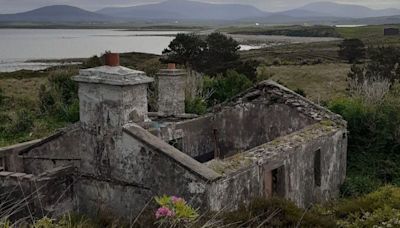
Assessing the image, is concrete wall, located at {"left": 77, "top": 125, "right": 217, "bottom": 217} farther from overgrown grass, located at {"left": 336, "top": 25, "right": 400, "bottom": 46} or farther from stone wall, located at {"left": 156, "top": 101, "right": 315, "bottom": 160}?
overgrown grass, located at {"left": 336, "top": 25, "right": 400, "bottom": 46}

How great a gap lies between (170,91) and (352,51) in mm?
51915

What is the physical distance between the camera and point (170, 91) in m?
15.7

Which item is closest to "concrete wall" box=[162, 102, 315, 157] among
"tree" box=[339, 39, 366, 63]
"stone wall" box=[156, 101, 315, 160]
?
"stone wall" box=[156, 101, 315, 160]

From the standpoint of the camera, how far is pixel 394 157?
1669cm

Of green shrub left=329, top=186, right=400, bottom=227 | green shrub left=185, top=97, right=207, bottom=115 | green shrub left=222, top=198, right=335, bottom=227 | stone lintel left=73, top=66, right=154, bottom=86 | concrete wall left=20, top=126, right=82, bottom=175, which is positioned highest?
stone lintel left=73, top=66, right=154, bottom=86

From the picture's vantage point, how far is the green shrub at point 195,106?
861 inches

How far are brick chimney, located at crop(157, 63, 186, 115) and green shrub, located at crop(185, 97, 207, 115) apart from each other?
5.75 meters

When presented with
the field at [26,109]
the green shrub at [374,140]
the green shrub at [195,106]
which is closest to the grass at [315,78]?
the field at [26,109]

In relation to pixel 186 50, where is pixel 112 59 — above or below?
above

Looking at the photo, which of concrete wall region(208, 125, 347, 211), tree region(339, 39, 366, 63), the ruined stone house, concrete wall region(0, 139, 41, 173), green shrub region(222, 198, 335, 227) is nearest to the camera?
green shrub region(222, 198, 335, 227)

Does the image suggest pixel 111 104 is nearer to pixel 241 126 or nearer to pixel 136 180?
pixel 136 180

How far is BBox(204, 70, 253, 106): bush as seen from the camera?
2572cm

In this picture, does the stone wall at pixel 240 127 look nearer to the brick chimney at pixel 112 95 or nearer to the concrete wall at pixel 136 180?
the concrete wall at pixel 136 180

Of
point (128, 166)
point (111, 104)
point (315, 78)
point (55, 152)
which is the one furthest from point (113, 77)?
point (315, 78)
